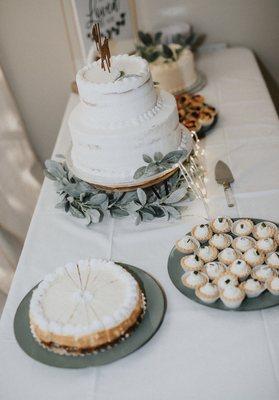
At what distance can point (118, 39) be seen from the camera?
267 centimetres

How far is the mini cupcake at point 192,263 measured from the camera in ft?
4.33

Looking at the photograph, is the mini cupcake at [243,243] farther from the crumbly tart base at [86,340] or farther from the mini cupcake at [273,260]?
the crumbly tart base at [86,340]

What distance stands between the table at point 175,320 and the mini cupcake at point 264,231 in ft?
0.45

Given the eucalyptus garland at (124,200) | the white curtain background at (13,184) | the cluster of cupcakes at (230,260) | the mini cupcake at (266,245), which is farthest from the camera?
the white curtain background at (13,184)

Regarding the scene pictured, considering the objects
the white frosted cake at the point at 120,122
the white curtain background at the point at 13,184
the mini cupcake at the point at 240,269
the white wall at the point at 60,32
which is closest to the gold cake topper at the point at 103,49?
the white frosted cake at the point at 120,122

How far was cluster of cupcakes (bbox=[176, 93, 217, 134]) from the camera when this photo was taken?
77.8 inches

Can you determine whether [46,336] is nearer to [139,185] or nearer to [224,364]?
[224,364]

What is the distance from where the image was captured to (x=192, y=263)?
1326mm

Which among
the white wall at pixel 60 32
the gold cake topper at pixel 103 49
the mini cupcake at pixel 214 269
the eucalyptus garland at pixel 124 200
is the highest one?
the gold cake topper at pixel 103 49

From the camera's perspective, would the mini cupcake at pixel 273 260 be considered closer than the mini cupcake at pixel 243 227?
Yes

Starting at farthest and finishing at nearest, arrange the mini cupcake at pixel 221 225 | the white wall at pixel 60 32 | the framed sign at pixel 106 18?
the white wall at pixel 60 32 < the framed sign at pixel 106 18 < the mini cupcake at pixel 221 225

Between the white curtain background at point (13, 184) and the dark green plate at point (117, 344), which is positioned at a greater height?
the dark green plate at point (117, 344)

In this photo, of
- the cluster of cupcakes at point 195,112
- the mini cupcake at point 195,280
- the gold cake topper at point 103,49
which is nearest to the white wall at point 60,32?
the cluster of cupcakes at point 195,112

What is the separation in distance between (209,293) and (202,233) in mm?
234
